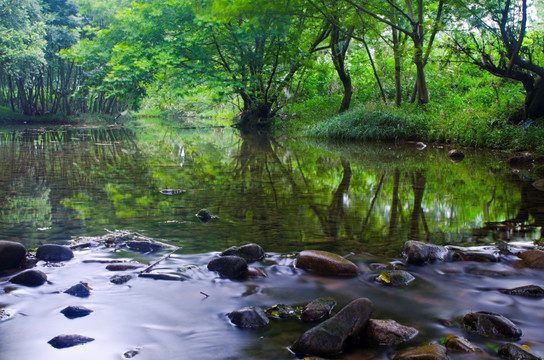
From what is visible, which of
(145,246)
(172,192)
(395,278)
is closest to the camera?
(395,278)

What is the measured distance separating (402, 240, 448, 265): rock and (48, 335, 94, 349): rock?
225 centimetres

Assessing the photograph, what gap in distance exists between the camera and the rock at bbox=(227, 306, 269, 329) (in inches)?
94.1

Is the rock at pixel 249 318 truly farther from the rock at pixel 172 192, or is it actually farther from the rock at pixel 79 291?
the rock at pixel 172 192

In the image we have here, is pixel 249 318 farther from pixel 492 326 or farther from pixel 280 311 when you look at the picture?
pixel 492 326

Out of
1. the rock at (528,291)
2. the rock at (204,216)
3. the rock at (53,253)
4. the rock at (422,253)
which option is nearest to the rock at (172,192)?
the rock at (204,216)

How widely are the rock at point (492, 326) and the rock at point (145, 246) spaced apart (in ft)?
7.48

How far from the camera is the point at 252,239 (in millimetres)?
3893

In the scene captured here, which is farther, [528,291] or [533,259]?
[533,259]

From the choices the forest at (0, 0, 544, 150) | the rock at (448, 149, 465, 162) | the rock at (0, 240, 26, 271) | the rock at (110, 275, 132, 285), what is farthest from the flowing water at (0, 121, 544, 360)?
the forest at (0, 0, 544, 150)

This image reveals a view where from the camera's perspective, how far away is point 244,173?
25.9 feet

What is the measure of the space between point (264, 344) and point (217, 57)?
68.9 ft

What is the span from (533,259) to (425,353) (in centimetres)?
178

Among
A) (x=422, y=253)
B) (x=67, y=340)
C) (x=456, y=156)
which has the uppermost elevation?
(x=456, y=156)

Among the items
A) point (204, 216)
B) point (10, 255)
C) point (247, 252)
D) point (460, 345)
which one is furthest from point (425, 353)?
point (204, 216)
